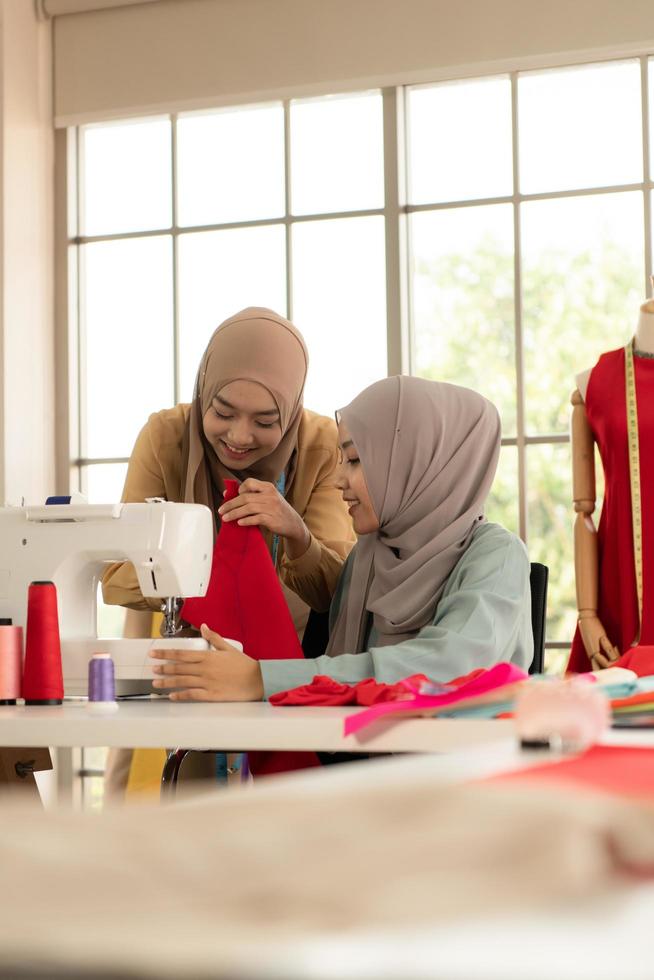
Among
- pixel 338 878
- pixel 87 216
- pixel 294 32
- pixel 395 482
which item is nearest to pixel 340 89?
pixel 294 32

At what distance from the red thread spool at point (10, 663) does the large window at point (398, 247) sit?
212cm

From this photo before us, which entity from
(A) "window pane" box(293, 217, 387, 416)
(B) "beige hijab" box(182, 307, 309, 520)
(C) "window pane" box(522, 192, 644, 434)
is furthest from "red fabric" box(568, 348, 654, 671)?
(A) "window pane" box(293, 217, 387, 416)

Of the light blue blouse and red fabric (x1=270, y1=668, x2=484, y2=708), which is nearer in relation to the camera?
red fabric (x1=270, y1=668, x2=484, y2=708)

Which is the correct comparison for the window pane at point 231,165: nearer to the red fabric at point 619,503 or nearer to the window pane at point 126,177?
the window pane at point 126,177

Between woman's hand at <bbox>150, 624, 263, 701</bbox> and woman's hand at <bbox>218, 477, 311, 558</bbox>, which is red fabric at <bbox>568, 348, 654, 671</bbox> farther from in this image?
woman's hand at <bbox>150, 624, 263, 701</bbox>

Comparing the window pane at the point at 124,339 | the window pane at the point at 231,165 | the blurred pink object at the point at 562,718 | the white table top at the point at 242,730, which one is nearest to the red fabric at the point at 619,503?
the white table top at the point at 242,730

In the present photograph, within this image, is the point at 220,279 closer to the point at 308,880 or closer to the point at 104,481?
the point at 104,481

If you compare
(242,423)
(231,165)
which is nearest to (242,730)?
(242,423)

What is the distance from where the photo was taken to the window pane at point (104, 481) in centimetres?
420

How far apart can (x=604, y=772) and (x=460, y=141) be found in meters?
3.48

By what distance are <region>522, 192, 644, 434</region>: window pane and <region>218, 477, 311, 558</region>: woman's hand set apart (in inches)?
68.3

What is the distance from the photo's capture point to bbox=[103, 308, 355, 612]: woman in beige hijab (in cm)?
259

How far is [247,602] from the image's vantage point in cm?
224

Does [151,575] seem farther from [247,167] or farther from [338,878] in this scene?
[247,167]
